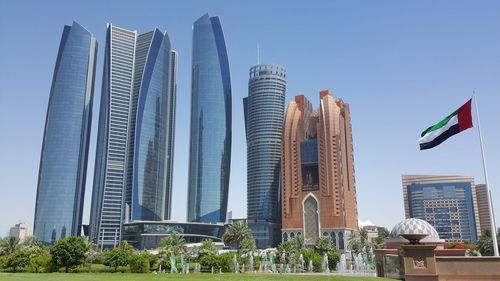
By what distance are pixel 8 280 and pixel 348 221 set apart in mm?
167883

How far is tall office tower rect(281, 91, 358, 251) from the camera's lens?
186000 millimetres

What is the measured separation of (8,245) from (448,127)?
327ft

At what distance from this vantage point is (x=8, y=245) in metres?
100

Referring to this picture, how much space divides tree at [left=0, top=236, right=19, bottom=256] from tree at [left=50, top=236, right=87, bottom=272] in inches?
1170

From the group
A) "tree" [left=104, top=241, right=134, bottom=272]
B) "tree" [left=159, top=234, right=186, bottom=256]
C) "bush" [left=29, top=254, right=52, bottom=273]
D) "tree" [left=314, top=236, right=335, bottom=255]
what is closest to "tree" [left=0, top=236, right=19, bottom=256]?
"bush" [left=29, top=254, right=52, bottom=273]

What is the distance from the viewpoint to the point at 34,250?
88.6 meters

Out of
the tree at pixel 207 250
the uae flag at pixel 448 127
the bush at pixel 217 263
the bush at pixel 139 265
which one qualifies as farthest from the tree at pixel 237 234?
the uae flag at pixel 448 127

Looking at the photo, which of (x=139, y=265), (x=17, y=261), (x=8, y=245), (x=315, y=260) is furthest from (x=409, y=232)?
(x=8, y=245)

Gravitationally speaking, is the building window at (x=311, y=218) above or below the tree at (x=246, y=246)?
above

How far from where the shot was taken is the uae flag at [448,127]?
34.8 metres

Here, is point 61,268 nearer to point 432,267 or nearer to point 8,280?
point 8,280

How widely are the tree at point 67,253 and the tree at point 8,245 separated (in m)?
29.7

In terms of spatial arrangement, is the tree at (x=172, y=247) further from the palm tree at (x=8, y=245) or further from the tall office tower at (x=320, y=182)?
the tall office tower at (x=320, y=182)

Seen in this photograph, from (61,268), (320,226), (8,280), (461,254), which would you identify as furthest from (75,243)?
(320,226)
